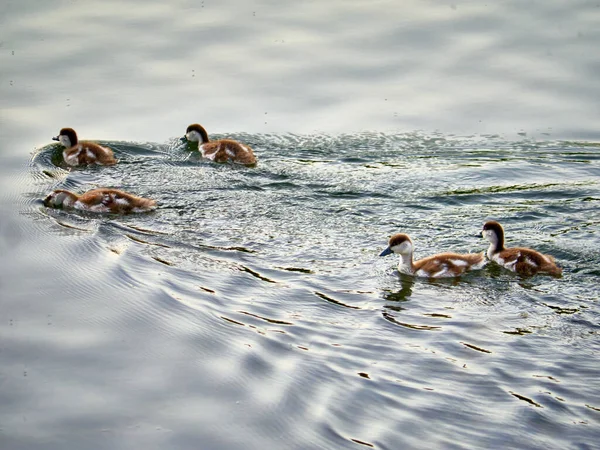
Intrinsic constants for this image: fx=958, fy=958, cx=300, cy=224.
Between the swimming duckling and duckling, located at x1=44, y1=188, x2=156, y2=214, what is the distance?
7.96ft

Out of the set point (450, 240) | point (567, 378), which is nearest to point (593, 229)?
point (450, 240)

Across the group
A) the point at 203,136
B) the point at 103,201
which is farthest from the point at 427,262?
the point at 203,136

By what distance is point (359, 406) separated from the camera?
18.7ft

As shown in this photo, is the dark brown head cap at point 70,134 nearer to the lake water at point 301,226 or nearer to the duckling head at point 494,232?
the lake water at point 301,226

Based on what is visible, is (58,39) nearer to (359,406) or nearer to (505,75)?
(505,75)

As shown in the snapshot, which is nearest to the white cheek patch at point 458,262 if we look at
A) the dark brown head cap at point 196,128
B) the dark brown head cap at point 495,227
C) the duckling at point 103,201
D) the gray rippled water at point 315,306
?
the gray rippled water at point 315,306

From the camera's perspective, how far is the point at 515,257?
8.06 meters

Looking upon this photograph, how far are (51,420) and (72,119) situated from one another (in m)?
6.31

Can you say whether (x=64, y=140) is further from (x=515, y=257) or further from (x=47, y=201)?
(x=515, y=257)

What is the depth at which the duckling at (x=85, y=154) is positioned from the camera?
10078 mm

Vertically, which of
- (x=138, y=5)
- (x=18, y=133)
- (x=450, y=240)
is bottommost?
(x=450, y=240)

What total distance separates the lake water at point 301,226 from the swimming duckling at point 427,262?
134 mm

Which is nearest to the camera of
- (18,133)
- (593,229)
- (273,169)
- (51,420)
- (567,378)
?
(51,420)

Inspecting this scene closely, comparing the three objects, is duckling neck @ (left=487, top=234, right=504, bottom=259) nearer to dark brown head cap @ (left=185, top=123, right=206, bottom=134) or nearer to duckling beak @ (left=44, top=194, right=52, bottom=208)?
dark brown head cap @ (left=185, top=123, right=206, bottom=134)
